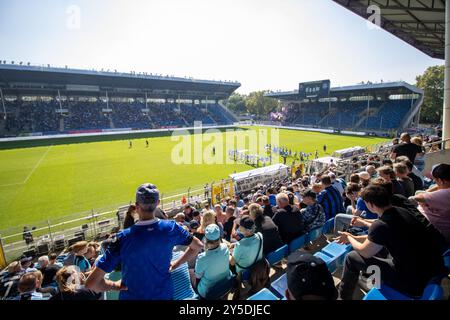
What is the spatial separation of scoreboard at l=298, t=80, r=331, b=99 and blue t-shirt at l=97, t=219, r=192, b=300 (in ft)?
187

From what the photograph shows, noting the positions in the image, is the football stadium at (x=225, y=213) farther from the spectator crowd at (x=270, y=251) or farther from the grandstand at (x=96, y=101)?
the grandstand at (x=96, y=101)

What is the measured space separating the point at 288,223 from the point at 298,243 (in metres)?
0.47

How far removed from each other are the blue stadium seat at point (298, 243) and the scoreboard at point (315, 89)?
5437 cm

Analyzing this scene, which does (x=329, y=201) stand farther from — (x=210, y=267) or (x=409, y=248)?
(x=210, y=267)

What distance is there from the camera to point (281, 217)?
461 centimetres

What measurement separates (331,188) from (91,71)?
183 feet

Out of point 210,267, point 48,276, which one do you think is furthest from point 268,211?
point 48,276

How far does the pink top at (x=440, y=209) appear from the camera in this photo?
9.89ft

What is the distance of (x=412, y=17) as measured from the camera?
1165 centimetres

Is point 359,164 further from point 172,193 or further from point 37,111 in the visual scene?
point 37,111

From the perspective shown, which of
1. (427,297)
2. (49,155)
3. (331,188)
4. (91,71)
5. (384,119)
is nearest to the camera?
(427,297)

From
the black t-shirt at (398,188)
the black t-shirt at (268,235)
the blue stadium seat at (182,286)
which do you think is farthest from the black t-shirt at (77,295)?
the black t-shirt at (398,188)

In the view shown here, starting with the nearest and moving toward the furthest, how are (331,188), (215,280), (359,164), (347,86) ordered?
(215,280) < (331,188) < (359,164) < (347,86)
